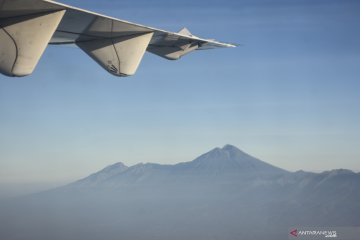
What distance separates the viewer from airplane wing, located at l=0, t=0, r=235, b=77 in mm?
9516

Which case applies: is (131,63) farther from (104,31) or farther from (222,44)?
(222,44)

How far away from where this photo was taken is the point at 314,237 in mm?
55906

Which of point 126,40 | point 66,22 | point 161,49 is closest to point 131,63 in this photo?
point 126,40

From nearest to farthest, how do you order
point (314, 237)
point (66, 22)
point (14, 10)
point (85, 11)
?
point (14, 10) < point (85, 11) < point (66, 22) < point (314, 237)

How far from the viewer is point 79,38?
43.7 ft

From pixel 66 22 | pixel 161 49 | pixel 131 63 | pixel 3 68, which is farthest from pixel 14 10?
pixel 161 49

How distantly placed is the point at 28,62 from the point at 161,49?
6.77 m

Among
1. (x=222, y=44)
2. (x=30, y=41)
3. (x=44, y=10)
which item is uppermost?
(x=222, y=44)

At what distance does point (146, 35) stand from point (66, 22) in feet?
7.57

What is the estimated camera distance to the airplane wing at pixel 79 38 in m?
9.52

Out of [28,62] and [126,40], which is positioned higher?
[126,40]

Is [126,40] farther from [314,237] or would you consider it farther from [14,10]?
[314,237]

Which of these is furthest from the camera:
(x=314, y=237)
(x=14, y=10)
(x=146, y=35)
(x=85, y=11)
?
(x=314, y=237)

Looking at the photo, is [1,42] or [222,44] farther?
[222,44]
